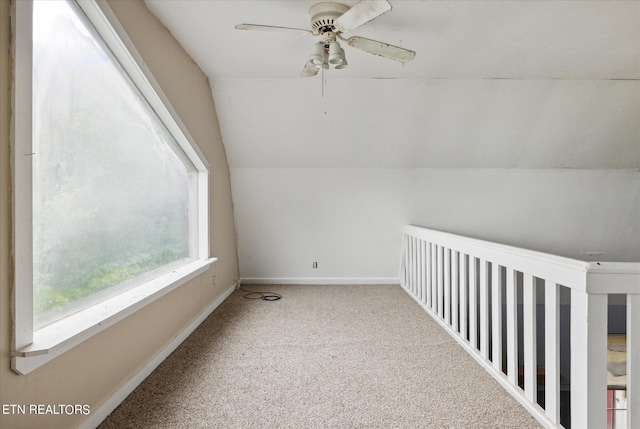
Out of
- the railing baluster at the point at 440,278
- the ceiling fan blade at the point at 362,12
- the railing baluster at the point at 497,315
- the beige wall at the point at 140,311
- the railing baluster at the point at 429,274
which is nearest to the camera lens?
the beige wall at the point at 140,311

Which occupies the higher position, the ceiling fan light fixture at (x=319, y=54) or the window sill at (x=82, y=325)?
the ceiling fan light fixture at (x=319, y=54)

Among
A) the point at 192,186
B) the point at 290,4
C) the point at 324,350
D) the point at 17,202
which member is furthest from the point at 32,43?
the point at 324,350

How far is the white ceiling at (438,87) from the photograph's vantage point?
6.91ft

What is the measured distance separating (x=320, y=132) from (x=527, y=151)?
224 cm

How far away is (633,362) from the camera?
1218 mm

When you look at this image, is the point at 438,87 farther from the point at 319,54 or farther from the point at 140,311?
the point at 140,311

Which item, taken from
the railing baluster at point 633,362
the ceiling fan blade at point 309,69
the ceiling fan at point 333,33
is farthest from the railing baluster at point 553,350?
the ceiling fan blade at point 309,69

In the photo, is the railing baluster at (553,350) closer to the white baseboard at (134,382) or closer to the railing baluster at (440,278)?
the railing baluster at (440,278)

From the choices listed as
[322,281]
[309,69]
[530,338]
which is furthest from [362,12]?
[322,281]

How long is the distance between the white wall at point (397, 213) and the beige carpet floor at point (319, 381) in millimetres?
1282

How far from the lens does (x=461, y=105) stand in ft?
10.7

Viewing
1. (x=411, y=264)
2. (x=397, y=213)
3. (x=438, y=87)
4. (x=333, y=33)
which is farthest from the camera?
(x=397, y=213)

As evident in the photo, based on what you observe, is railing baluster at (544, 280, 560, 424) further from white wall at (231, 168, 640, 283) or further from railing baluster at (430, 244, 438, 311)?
white wall at (231, 168, 640, 283)

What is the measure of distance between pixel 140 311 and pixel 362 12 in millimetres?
1952
